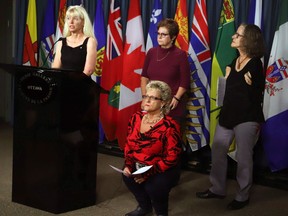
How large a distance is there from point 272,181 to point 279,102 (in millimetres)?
617

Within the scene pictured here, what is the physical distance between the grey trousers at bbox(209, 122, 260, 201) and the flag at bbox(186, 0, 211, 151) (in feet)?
2.11

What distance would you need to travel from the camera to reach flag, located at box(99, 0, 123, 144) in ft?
13.7

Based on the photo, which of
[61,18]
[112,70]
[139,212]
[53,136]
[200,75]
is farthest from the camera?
[61,18]

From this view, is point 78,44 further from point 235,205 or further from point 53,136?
point 235,205

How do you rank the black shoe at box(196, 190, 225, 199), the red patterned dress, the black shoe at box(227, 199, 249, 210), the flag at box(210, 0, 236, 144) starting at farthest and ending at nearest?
the flag at box(210, 0, 236, 144), the black shoe at box(196, 190, 225, 199), the black shoe at box(227, 199, 249, 210), the red patterned dress

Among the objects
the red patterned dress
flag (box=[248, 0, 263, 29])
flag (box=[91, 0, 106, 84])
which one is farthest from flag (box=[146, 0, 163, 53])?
the red patterned dress

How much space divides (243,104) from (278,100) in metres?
0.57

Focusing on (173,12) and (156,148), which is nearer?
(156,148)

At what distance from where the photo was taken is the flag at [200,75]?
365cm

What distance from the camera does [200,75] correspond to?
367 cm

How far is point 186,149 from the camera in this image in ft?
12.8

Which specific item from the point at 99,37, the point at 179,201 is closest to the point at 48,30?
the point at 99,37

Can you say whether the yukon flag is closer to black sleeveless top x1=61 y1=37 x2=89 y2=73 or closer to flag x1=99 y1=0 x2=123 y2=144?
flag x1=99 y1=0 x2=123 y2=144

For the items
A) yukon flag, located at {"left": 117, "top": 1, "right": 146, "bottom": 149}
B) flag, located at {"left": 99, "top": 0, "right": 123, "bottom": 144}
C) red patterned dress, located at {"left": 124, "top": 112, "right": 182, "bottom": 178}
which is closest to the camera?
red patterned dress, located at {"left": 124, "top": 112, "right": 182, "bottom": 178}
